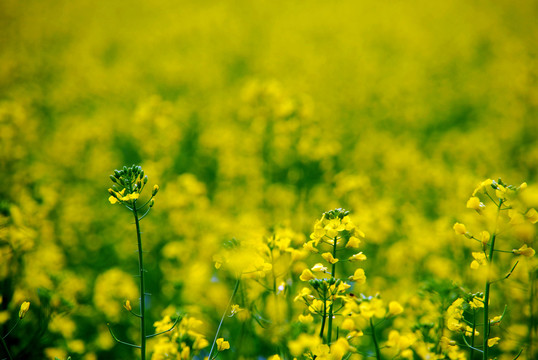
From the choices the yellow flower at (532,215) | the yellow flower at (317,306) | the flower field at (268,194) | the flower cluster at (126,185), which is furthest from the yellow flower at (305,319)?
the yellow flower at (532,215)

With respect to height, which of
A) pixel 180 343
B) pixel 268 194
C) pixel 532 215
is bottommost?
pixel 180 343

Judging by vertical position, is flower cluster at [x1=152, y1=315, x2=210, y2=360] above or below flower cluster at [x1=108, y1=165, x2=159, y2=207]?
below

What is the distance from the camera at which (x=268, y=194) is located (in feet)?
17.0

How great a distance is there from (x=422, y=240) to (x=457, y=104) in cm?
696

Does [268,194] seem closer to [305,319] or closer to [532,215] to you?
[305,319]

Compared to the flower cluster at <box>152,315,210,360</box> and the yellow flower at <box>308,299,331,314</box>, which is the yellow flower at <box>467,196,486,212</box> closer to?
the yellow flower at <box>308,299,331,314</box>

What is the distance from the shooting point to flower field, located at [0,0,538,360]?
208cm

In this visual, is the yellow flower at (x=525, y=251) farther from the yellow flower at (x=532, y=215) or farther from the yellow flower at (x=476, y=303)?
the yellow flower at (x=476, y=303)

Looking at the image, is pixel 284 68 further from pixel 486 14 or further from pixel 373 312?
pixel 373 312

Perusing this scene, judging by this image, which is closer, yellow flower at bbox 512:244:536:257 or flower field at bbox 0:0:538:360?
yellow flower at bbox 512:244:536:257

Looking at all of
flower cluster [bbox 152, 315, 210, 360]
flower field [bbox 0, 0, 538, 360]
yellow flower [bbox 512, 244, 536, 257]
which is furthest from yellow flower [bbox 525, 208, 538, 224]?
flower cluster [bbox 152, 315, 210, 360]

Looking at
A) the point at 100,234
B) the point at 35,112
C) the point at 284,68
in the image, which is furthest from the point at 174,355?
the point at 284,68


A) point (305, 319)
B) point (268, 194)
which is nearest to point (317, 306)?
point (305, 319)

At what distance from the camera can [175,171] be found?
255 inches
